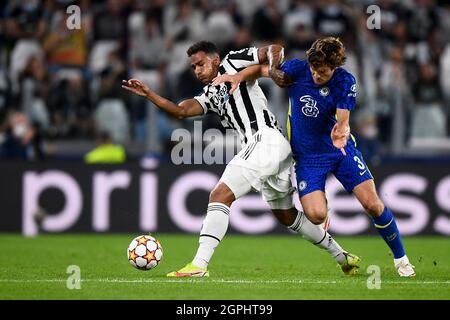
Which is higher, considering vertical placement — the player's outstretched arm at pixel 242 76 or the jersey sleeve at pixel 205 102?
the player's outstretched arm at pixel 242 76

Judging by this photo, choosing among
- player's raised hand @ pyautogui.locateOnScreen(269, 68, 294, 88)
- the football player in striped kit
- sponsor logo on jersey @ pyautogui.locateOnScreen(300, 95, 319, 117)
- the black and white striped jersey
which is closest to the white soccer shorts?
the football player in striped kit

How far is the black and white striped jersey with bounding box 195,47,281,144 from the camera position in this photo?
9.66 metres

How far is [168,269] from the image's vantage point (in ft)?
34.1

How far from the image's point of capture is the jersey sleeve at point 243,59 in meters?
9.64

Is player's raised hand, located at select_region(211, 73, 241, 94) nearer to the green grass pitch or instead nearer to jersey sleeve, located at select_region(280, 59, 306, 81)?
jersey sleeve, located at select_region(280, 59, 306, 81)

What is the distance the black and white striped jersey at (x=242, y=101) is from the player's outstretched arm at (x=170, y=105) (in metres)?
0.10

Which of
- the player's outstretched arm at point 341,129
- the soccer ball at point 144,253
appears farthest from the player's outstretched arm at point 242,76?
the soccer ball at point 144,253

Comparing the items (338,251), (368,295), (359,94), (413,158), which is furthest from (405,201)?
(368,295)

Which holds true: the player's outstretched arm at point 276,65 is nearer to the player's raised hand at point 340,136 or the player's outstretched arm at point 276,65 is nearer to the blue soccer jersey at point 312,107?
the blue soccer jersey at point 312,107

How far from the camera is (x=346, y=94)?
923 centimetres

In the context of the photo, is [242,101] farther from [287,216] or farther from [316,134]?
[287,216]
